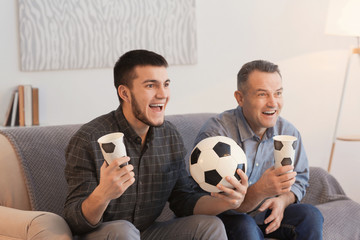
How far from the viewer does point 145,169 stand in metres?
2.04

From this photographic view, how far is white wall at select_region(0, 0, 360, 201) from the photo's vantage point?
3.62 meters

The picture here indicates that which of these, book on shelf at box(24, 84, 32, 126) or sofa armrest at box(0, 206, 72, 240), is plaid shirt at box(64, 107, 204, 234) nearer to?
sofa armrest at box(0, 206, 72, 240)

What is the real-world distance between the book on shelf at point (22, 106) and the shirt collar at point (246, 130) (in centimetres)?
168

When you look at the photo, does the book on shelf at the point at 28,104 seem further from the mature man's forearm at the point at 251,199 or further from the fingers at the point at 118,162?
the fingers at the point at 118,162

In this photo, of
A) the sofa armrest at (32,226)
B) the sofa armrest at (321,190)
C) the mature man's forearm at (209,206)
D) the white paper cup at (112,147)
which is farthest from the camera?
the sofa armrest at (321,190)

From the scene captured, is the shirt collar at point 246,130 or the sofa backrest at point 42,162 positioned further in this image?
the shirt collar at point 246,130

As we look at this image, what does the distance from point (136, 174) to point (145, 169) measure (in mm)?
44

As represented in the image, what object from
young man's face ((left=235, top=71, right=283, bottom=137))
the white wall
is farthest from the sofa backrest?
the white wall

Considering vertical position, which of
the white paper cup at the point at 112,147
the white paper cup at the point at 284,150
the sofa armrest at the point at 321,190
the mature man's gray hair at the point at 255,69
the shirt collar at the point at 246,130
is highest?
the mature man's gray hair at the point at 255,69

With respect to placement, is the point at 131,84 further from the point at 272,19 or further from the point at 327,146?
the point at 327,146

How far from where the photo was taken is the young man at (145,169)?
186 cm

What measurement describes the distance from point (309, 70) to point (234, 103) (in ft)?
2.25

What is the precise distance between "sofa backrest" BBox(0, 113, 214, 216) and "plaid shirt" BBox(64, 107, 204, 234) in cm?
34

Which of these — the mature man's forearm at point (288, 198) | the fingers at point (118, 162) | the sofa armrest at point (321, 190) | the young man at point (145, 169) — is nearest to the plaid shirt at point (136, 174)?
the young man at point (145, 169)
